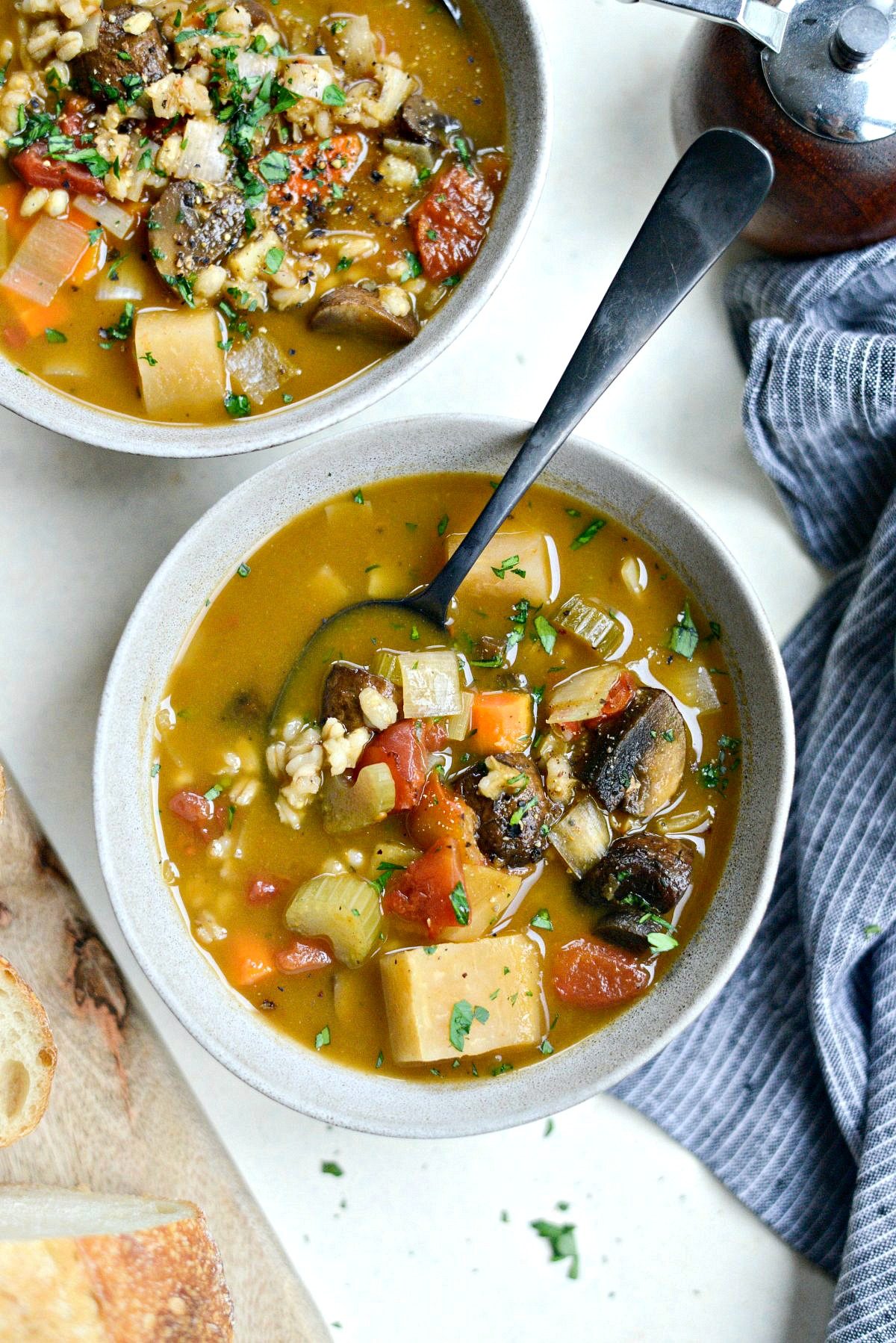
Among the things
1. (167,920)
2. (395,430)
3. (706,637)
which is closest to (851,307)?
(706,637)

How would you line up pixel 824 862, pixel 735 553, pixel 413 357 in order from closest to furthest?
1. pixel 413 357
2. pixel 824 862
3. pixel 735 553

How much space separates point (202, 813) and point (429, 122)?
6.42 ft

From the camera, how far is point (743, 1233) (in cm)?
346

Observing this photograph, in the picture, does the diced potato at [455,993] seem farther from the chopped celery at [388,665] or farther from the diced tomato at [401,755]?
the chopped celery at [388,665]

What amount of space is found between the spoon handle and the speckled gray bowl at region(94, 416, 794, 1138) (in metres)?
0.11

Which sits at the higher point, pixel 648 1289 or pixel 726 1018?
pixel 726 1018

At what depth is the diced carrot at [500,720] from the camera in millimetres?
2996

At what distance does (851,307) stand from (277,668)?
202 centimetres

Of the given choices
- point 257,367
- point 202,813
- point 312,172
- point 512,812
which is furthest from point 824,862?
point 312,172

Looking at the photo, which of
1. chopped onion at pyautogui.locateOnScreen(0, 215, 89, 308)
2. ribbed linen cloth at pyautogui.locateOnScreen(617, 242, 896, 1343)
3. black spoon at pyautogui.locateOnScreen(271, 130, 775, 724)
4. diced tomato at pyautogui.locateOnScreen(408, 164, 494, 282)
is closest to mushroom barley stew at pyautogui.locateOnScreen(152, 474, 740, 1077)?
black spoon at pyautogui.locateOnScreen(271, 130, 775, 724)

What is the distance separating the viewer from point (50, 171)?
2.98 meters

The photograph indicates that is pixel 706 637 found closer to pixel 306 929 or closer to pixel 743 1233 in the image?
pixel 306 929

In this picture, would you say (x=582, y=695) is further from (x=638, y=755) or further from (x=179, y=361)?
(x=179, y=361)

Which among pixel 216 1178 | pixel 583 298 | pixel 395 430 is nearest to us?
pixel 395 430
